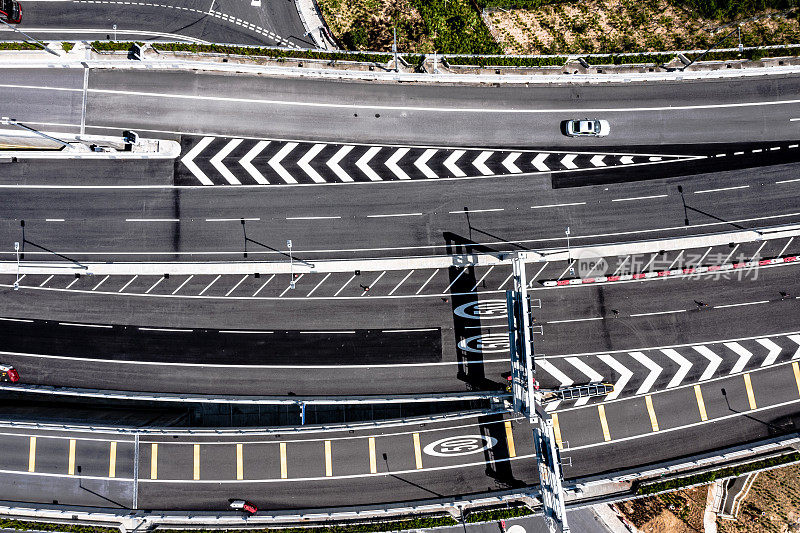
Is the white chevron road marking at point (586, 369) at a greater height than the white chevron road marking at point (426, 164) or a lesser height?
lesser

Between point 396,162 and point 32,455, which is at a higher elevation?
point 396,162

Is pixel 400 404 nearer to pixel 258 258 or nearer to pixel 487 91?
pixel 258 258

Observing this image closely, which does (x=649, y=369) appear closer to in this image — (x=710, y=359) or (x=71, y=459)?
(x=710, y=359)

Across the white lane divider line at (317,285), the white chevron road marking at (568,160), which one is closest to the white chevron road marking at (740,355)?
the white chevron road marking at (568,160)

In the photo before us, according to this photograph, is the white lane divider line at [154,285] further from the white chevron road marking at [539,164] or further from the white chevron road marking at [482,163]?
the white chevron road marking at [539,164]

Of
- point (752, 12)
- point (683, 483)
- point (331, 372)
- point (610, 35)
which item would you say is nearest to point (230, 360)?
point (331, 372)

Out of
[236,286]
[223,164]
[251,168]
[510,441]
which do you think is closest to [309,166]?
[251,168]
